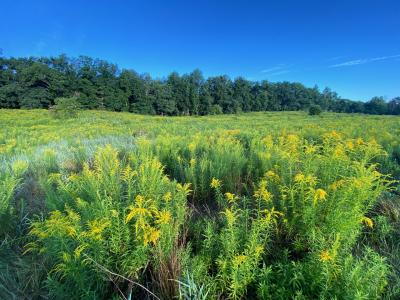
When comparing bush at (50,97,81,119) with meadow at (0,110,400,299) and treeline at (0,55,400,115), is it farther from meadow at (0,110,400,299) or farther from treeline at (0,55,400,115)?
meadow at (0,110,400,299)

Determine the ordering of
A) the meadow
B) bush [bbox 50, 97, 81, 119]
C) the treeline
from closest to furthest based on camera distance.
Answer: the meadow < bush [bbox 50, 97, 81, 119] < the treeline

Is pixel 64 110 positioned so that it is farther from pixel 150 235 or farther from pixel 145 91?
pixel 145 91

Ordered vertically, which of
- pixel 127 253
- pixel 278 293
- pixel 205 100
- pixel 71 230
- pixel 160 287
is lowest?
pixel 160 287

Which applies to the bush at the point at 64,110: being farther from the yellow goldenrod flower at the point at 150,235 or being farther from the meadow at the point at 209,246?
the yellow goldenrod flower at the point at 150,235

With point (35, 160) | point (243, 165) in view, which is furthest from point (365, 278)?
point (35, 160)

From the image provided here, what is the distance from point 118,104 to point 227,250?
59342mm

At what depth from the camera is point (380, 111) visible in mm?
66938

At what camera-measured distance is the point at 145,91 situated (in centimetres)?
6209

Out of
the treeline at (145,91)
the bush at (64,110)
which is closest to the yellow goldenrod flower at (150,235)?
the bush at (64,110)

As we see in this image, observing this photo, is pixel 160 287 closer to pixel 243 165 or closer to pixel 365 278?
pixel 365 278

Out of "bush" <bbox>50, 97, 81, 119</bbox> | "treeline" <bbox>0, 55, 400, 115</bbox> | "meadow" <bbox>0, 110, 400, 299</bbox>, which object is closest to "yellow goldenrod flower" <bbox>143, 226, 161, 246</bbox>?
"meadow" <bbox>0, 110, 400, 299</bbox>

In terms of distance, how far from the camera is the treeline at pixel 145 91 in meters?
50.5

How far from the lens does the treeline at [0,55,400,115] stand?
166ft

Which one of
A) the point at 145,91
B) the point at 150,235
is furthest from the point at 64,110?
the point at 145,91
